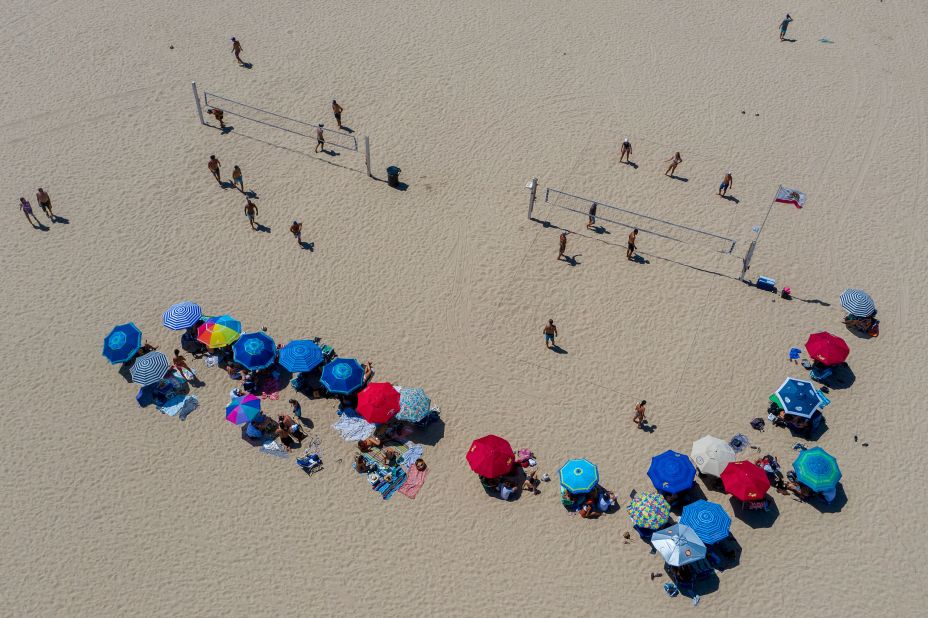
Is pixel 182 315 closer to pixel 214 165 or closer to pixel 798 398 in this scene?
pixel 214 165

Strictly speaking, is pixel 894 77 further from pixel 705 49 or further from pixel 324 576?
pixel 324 576

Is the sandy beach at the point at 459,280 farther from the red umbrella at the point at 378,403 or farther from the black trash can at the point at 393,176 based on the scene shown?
the red umbrella at the point at 378,403

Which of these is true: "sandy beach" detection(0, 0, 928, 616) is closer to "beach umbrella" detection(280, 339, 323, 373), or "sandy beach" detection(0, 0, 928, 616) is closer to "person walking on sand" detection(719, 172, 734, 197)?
"person walking on sand" detection(719, 172, 734, 197)

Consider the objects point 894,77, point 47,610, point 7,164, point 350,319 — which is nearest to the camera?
point 47,610

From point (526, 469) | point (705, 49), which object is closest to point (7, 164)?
point (526, 469)

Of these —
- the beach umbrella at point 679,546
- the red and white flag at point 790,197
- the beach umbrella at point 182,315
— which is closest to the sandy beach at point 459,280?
the beach umbrella at point 679,546

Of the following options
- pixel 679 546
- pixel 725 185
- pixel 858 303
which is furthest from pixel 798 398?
pixel 725 185
